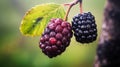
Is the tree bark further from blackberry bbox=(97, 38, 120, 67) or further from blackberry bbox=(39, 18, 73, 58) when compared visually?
blackberry bbox=(39, 18, 73, 58)

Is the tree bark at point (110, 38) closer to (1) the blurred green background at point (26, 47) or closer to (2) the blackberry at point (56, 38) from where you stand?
(2) the blackberry at point (56, 38)

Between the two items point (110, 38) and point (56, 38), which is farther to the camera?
point (56, 38)

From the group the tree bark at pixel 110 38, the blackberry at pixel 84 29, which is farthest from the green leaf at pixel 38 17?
the tree bark at pixel 110 38

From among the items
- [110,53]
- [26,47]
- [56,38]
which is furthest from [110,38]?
[26,47]

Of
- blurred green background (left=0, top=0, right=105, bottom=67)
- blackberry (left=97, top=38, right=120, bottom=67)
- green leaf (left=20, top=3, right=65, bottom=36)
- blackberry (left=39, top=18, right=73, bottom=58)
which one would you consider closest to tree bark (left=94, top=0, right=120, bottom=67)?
blackberry (left=97, top=38, right=120, bottom=67)

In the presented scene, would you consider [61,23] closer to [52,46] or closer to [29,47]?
[52,46]

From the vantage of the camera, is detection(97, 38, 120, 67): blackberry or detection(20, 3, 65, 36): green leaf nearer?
detection(97, 38, 120, 67): blackberry

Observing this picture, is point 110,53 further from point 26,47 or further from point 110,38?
point 26,47

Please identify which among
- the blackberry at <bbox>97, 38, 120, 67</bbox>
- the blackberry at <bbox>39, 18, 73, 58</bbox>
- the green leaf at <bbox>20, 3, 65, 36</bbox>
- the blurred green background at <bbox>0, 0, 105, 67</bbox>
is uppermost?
the blurred green background at <bbox>0, 0, 105, 67</bbox>
